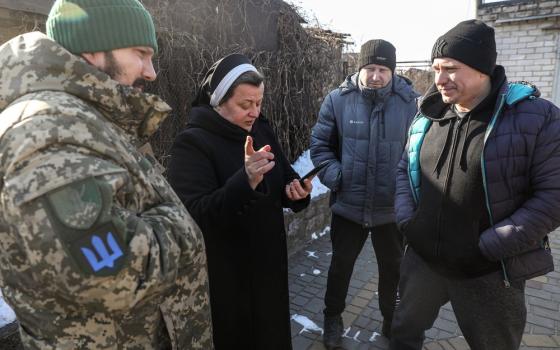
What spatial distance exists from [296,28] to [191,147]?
4319mm

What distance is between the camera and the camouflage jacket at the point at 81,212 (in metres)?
0.92

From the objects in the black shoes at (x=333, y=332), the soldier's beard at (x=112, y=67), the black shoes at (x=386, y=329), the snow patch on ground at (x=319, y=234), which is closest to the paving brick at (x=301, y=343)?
the black shoes at (x=333, y=332)

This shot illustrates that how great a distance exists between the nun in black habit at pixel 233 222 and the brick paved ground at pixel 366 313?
1119 mm

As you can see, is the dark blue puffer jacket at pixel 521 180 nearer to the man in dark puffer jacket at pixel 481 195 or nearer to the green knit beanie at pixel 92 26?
the man in dark puffer jacket at pixel 481 195

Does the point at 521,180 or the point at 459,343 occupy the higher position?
the point at 521,180

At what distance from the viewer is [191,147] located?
1868 mm

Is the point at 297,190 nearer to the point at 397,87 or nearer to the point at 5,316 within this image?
the point at 397,87

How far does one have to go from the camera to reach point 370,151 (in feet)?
9.00

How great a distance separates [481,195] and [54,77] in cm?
185

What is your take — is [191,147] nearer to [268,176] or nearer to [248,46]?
[268,176]

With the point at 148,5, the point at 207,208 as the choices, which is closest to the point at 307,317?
the point at 207,208

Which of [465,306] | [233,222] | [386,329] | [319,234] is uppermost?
[233,222]

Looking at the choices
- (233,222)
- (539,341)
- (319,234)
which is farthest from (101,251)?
(319,234)

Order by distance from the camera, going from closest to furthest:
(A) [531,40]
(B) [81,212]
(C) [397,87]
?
(B) [81,212] < (C) [397,87] < (A) [531,40]
